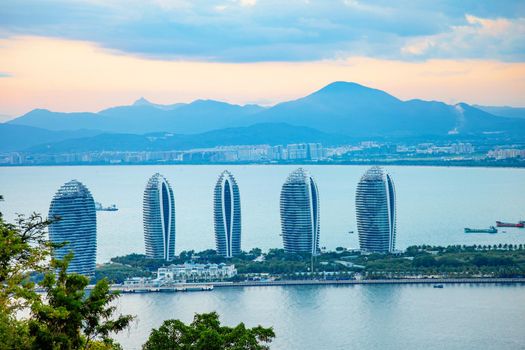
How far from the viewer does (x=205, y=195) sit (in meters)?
77.3

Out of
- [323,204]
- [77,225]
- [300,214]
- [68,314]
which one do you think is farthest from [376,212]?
[68,314]

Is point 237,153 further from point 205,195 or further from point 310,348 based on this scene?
point 310,348

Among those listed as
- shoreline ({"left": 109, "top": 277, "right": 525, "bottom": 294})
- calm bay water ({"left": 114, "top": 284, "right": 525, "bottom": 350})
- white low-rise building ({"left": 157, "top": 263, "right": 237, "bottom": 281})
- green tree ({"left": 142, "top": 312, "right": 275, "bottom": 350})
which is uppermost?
green tree ({"left": 142, "top": 312, "right": 275, "bottom": 350})

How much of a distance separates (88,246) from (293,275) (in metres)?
7.45

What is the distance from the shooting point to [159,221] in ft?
132

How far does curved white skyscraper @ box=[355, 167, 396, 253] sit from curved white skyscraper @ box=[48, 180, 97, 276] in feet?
38.4

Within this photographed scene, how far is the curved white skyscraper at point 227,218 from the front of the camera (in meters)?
40.7

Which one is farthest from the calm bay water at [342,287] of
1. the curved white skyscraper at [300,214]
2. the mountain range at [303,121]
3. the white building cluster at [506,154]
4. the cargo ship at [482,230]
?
the mountain range at [303,121]

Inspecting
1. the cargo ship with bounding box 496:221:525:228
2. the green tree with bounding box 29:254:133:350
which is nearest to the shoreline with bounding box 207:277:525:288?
the cargo ship with bounding box 496:221:525:228

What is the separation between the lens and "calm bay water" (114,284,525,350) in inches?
941

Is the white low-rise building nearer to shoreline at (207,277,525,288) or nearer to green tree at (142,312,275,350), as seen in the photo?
shoreline at (207,277,525,288)

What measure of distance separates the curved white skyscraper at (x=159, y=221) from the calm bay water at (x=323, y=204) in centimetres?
195

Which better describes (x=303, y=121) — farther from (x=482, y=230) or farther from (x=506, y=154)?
(x=482, y=230)

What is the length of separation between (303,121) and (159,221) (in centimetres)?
13993
